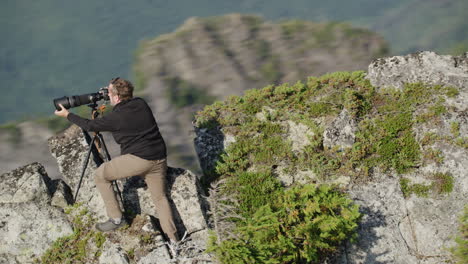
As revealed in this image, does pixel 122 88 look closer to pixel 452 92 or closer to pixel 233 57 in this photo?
pixel 452 92

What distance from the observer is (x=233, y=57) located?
36.3 m

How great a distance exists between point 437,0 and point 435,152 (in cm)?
5690

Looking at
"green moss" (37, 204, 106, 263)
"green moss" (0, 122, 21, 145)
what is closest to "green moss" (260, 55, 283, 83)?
"green moss" (0, 122, 21, 145)

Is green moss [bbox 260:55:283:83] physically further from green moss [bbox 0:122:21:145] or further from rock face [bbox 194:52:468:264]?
rock face [bbox 194:52:468:264]

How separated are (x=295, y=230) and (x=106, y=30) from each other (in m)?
41.9

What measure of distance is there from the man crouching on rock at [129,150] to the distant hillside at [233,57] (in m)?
19.9

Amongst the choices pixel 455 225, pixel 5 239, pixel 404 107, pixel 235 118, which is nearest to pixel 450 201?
pixel 455 225

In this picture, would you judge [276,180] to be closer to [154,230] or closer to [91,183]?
[154,230]

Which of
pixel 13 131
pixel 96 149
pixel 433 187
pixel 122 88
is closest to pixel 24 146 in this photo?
pixel 13 131

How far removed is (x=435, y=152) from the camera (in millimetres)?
7723

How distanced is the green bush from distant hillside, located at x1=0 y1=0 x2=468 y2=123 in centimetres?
2880

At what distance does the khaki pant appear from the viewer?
6.56 m

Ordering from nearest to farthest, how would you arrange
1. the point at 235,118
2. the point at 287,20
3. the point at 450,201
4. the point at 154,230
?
the point at 154,230
the point at 450,201
the point at 235,118
the point at 287,20

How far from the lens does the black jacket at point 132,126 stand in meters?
6.39
